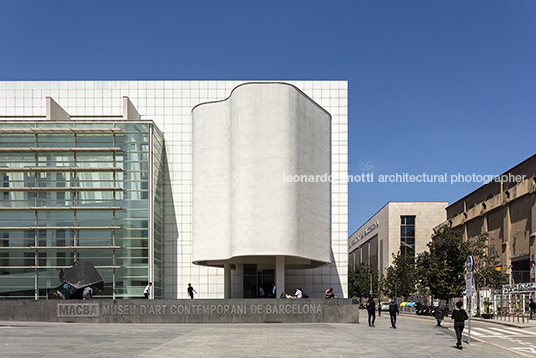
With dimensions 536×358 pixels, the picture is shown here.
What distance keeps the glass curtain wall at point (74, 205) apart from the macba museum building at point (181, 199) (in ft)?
0.24

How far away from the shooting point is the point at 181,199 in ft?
154

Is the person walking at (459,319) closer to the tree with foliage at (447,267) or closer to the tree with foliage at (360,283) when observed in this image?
the tree with foliage at (447,267)

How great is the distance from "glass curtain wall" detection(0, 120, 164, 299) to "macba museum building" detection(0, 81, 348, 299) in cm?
7

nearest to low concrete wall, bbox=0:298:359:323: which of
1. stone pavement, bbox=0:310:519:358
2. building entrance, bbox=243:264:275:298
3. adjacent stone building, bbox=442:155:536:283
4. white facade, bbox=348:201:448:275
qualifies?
stone pavement, bbox=0:310:519:358

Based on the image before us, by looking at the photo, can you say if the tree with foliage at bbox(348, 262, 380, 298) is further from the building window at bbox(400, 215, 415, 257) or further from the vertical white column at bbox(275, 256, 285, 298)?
the vertical white column at bbox(275, 256, 285, 298)

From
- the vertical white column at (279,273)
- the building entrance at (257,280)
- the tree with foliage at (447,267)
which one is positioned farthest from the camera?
the tree with foliage at (447,267)

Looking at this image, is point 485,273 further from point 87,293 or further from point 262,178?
point 87,293

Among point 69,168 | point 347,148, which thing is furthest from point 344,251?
point 69,168

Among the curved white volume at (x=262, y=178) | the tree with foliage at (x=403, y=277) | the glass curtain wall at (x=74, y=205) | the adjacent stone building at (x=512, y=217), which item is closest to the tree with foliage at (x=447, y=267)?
the adjacent stone building at (x=512, y=217)

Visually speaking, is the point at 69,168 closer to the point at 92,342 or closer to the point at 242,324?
the point at 242,324

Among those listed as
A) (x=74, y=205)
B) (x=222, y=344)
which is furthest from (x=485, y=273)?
(x=222, y=344)

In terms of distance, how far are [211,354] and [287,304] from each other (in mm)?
14821

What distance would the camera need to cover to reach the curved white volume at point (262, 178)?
35469 millimetres

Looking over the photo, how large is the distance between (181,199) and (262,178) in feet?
44.1
